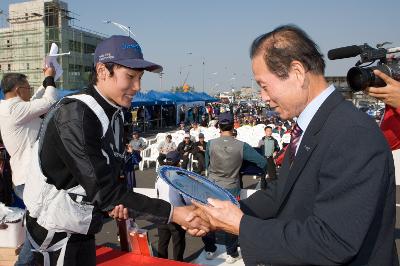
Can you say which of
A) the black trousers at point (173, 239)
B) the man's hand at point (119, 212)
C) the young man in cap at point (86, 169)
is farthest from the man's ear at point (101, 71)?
the black trousers at point (173, 239)

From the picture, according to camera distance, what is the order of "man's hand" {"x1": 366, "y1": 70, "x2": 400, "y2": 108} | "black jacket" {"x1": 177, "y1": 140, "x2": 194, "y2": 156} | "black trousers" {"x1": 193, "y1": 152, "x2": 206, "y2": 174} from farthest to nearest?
"black jacket" {"x1": 177, "y1": 140, "x2": 194, "y2": 156} → "black trousers" {"x1": 193, "y1": 152, "x2": 206, "y2": 174} → "man's hand" {"x1": 366, "y1": 70, "x2": 400, "y2": 108}

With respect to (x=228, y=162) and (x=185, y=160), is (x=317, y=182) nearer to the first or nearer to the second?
(x=228, y=162)

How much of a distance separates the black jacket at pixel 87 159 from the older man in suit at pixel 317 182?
0.72 meters

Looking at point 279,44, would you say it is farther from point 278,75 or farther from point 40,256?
point 40,256

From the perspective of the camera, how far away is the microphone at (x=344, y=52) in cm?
208

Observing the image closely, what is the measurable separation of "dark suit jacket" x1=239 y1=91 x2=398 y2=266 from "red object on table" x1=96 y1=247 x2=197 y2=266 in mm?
2658

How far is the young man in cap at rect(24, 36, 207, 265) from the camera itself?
2.05 metres

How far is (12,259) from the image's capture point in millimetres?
4508

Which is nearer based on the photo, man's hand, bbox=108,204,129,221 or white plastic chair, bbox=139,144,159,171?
man's hand, bbox=108,204,129,221

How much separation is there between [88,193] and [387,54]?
1.82 meters

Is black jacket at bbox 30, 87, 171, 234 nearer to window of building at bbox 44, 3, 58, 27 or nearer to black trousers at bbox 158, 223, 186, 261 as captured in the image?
black trousers at bbox 158, 223, 186, 261

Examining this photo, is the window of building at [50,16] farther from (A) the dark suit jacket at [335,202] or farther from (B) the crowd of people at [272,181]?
(A) the dark suit jacket at [335,202]

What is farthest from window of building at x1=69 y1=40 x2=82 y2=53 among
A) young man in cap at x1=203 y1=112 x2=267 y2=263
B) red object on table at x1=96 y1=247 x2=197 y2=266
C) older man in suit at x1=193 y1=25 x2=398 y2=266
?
older man in suit at x1=193 y1=25 x2=398 y2=266

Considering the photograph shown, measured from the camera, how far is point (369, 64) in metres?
2.02
